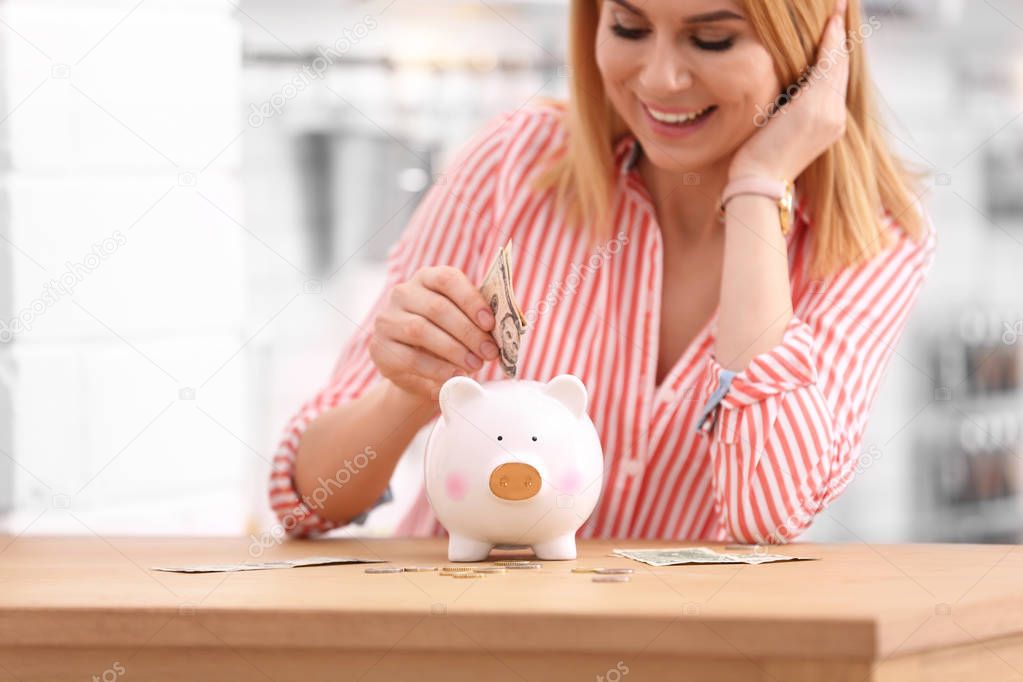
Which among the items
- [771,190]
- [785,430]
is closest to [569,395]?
[785,430]

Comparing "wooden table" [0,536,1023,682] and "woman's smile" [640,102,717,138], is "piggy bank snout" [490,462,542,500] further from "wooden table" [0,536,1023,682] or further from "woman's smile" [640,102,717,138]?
"woman's smile" [640,102,717,138]

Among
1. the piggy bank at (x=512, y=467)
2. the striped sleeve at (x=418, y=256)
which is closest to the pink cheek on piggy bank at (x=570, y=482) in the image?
the piggy bank at (x=512, y=467)

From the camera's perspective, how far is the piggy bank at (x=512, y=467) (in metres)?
1.18

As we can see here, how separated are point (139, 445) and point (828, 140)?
4.31 ft

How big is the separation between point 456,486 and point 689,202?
64 cm

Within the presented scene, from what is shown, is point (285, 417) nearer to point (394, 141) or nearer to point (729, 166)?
point (394, 141)

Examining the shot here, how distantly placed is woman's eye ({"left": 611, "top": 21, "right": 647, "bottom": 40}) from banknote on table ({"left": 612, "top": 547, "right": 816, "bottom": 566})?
→ 61 centimetres

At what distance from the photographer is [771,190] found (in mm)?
1493

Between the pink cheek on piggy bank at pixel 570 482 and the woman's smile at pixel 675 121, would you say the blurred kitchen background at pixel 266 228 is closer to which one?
the woman's smile at pixel 675 121

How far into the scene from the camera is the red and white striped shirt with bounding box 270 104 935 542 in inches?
54.3

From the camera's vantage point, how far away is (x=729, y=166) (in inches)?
64.1

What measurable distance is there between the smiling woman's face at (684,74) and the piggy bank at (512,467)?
1.41 ft

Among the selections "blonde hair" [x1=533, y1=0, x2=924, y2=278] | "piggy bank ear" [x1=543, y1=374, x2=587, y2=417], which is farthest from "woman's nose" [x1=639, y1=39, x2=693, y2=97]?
"piggy bank ear" [x1=543, y1=374, x2=587, y2=417]

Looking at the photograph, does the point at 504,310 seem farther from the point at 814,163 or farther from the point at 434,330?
the point at 814,163
